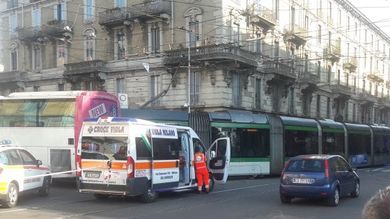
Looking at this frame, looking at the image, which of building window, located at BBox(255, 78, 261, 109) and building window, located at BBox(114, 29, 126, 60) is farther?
building window, located at BBox(114, 29, 126, 60)

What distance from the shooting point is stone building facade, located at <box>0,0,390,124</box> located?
39.5m

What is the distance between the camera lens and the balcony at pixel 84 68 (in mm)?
44344

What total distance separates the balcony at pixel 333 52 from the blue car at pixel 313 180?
42540 millimetres

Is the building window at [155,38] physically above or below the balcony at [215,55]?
above

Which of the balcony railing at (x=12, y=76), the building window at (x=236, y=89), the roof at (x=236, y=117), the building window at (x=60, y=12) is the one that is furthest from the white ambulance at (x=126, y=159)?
the balcony railing at (x=12, y=76)

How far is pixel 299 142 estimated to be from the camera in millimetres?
29234

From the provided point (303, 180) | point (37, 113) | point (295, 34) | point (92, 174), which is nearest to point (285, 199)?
point (303, 180)

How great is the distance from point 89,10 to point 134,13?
7062 millimetres

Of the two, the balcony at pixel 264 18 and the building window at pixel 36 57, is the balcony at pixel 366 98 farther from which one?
the building window at pixel 36 57

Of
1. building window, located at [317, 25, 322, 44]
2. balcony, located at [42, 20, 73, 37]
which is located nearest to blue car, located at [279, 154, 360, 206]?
balcony, located at [42, 20, 73, 37]

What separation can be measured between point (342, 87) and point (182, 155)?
47.8 m

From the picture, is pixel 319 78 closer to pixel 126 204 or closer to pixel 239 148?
pixel 239 148

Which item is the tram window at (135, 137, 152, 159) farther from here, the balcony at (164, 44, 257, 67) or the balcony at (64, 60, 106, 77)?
the balcony at (64, 60, 106, 77)

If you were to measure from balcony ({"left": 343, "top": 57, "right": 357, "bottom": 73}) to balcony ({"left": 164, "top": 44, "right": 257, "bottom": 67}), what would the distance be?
26.6m
